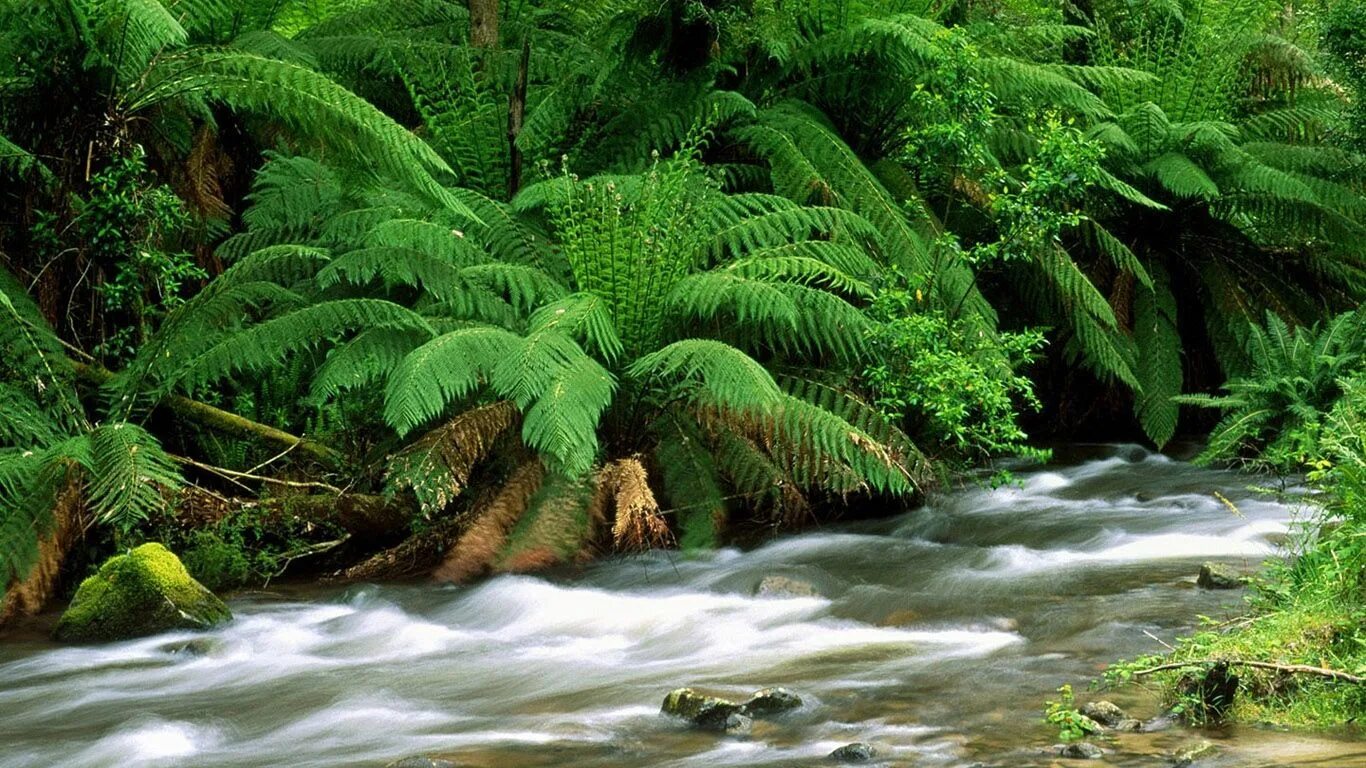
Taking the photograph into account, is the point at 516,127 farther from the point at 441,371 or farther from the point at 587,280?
the point at 441,371

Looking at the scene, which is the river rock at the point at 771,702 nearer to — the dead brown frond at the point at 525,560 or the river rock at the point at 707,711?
the river rock at the point at 707,711

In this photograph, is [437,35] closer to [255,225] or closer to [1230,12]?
[255,225]

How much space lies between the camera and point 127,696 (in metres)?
4.27

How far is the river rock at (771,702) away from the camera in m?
3.66

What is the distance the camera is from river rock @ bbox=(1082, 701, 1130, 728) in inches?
130

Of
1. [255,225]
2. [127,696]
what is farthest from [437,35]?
[127,696]

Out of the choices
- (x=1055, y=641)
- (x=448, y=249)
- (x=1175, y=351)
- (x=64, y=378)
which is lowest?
(x=1055, y=641)

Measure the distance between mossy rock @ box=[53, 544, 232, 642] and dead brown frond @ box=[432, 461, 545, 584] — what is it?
2.96 feet

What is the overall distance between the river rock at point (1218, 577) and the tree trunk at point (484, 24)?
5282 mm

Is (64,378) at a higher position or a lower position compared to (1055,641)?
higher

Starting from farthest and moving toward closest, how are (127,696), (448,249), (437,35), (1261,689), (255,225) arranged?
(437,35) → (255,225) → (448,249) → (127,696) → (1261,689)

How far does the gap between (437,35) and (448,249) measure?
11.7ft

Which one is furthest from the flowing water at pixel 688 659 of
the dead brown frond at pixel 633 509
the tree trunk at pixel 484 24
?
the tree trunk at pixel 484 24

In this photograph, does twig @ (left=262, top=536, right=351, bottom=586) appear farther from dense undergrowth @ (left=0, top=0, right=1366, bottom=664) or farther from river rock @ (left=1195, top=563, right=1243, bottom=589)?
river rock @ (left=1195, top=563, right=1243, bottom=589)
